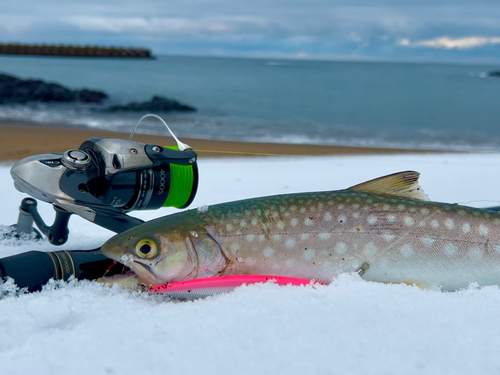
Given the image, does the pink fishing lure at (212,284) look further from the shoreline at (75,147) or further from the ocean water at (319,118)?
the ocean water at (319,118)

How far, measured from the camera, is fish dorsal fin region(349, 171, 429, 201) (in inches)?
67.8

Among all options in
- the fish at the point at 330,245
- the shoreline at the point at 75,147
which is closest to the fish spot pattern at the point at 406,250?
the fish at the point at 330,245

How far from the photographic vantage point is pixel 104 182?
2.11 meters

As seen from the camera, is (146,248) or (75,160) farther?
(75,160)

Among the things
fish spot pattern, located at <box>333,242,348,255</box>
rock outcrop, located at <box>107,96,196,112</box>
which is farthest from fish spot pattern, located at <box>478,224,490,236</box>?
rock outcrop, located at <box>107,96,196,112</box>

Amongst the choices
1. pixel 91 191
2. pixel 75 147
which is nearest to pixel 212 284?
pixel 91 191

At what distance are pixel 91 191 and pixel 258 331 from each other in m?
1.05

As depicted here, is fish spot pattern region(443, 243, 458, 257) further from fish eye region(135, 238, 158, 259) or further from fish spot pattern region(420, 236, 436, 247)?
fish eye region(135, 238, 158, 259)

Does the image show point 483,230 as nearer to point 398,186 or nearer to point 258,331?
point 398,186

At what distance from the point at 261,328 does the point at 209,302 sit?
0.74 feet

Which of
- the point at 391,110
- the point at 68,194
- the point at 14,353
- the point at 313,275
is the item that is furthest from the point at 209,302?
the point at 391,110

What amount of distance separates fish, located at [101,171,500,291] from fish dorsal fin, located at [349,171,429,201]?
0.15ft

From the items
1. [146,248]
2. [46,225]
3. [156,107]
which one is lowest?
[156,107]

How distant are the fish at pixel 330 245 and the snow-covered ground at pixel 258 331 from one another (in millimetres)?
66
